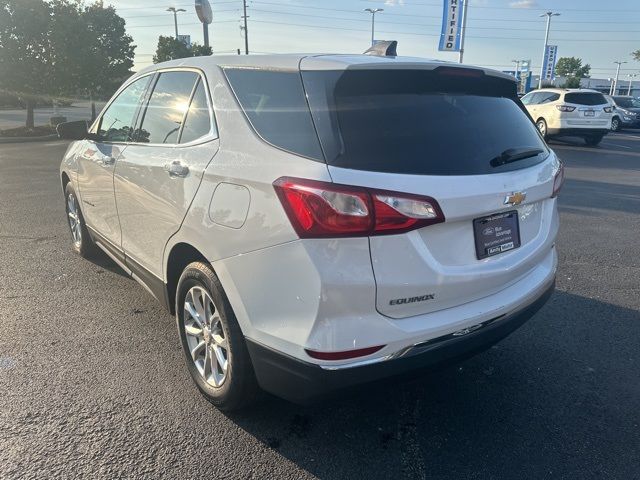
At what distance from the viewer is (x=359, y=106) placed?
2.24 m

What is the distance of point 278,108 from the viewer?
2391 mm

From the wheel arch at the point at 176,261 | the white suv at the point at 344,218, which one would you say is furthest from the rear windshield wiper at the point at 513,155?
the wheel arch at the point at 176,261

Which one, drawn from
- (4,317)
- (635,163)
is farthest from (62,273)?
(635,163)

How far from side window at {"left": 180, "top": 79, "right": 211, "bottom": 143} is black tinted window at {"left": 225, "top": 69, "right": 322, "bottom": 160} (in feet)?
0.76

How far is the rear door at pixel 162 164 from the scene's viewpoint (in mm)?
2770

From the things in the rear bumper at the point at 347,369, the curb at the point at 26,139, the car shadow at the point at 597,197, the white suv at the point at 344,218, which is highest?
the white suv at the point at 344,218

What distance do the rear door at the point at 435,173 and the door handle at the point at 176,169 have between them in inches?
33.6

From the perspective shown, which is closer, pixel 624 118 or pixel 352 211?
pixel 352 211

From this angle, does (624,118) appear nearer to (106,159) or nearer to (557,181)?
(557,181)

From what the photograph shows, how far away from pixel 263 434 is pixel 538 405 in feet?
4.95

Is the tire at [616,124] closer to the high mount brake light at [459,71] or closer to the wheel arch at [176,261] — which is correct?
the high mount brake light at [459,71]

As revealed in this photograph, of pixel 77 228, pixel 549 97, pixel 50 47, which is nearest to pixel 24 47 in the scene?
pixel 50 47

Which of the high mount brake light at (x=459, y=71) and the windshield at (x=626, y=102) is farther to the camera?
the windshield at (x=626, y=102)

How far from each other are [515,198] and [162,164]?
1.90 metres
